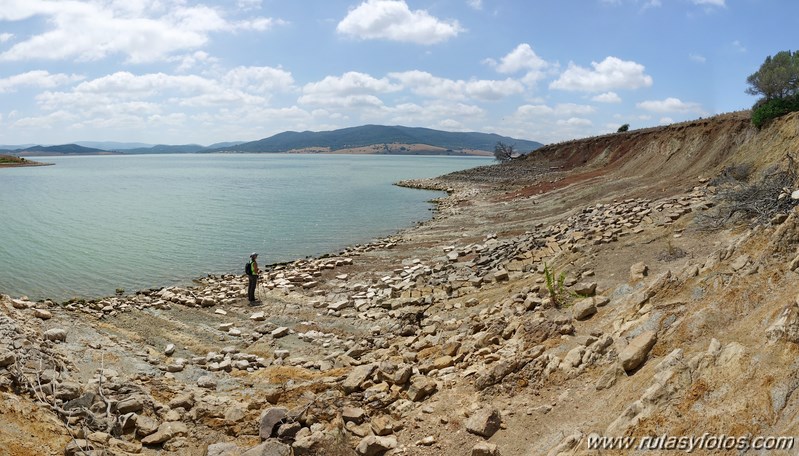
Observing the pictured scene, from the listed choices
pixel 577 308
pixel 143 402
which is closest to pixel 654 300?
pixel 577 308

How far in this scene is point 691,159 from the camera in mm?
34125

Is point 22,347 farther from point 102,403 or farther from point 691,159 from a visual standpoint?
point 691,159

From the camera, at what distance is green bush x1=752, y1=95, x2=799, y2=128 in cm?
2552

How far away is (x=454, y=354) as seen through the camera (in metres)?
9.99

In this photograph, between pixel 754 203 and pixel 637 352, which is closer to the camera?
pixel 637 352

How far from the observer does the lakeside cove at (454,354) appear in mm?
5344

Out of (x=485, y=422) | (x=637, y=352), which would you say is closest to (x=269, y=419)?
(x=485, y=422)

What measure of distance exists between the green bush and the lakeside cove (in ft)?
35.9

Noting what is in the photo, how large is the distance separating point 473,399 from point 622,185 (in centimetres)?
3089

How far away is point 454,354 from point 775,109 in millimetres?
27124

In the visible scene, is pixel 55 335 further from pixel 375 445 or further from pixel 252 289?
pixel 375 445

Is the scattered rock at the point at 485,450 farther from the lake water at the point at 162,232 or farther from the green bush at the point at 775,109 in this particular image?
the green bush at the point at 775,109

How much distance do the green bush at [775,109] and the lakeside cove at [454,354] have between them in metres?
10.9

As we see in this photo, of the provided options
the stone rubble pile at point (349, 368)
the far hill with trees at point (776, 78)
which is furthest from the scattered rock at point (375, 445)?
the far hill with trees at point (776, 78)
